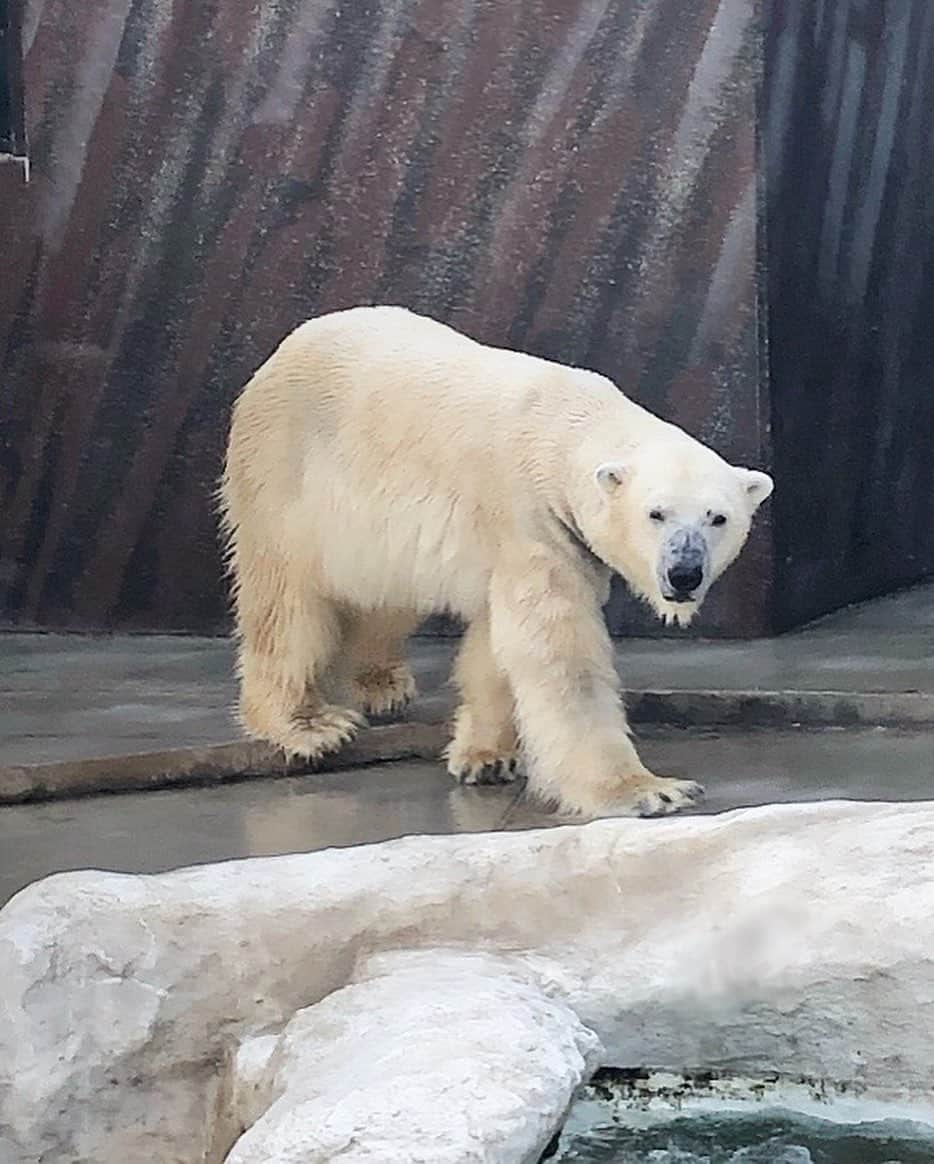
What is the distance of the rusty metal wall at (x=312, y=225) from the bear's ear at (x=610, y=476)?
226 centimetres

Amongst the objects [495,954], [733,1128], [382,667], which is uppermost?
[495,954]

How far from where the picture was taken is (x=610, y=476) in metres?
3.69

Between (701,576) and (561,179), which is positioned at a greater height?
(561,179)

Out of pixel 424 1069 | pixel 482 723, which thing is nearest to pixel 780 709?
pixel 482 723

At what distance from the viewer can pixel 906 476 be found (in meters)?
6.99

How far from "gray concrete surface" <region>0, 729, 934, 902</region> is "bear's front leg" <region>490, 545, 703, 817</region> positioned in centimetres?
11

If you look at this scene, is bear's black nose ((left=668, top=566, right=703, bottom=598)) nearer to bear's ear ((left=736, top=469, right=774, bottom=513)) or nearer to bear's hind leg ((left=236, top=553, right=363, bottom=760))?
bear's ear ((left=736, top=469, right=774, bottom=513))

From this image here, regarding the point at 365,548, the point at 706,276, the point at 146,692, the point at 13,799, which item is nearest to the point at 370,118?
the point at 706,276

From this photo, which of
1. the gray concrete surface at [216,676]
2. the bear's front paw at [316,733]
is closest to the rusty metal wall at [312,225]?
the gray concrete surface at [216,676]

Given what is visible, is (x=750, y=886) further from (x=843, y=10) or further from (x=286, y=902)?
(x=843, y=10)

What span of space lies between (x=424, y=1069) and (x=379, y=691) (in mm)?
2636

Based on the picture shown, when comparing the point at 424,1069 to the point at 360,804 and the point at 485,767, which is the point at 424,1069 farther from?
the point at 485,767

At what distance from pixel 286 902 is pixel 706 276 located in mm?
3687

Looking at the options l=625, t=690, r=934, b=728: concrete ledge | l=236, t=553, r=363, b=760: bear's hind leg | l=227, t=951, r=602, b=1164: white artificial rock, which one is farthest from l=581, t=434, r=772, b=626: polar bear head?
l=227, t=951, r=602, b=1164: white artificial rock
